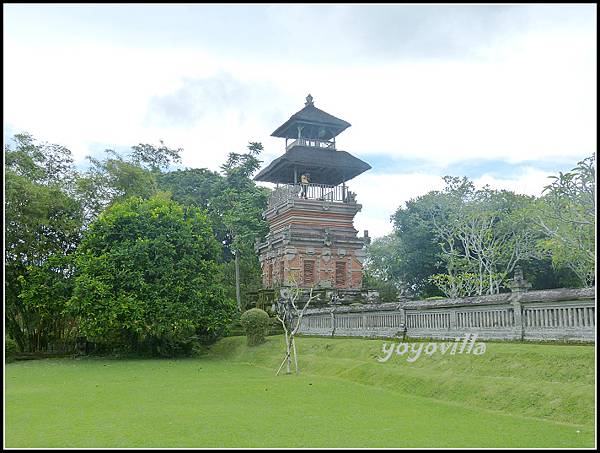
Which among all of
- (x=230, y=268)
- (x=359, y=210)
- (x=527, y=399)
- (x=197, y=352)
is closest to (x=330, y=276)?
(x=359, y=210)

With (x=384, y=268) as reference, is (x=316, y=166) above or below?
above

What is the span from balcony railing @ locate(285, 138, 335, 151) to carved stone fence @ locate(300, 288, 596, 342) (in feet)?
43.0

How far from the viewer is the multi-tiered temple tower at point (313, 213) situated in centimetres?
2691

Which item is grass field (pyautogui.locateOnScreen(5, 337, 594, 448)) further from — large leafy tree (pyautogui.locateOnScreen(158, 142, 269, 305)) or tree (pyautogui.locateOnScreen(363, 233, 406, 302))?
tree (pyautogui.locateOnScreen(363, 233, 406, 302))

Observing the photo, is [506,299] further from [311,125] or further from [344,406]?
[311,125]

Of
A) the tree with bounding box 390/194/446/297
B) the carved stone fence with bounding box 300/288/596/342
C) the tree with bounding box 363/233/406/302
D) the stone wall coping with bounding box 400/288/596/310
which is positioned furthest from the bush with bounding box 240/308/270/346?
the tree with bounding box 390/194/446/297

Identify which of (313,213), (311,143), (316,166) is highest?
(311,143)

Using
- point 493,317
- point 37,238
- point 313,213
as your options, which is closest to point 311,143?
point 313,213

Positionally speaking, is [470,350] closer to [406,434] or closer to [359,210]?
[406,434]

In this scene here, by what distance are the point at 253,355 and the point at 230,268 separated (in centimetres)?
1611

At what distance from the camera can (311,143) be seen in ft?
98.6

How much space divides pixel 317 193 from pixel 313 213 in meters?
1.64

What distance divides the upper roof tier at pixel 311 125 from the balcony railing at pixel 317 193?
2.87 metres

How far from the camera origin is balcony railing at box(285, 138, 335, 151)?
96.8ft
